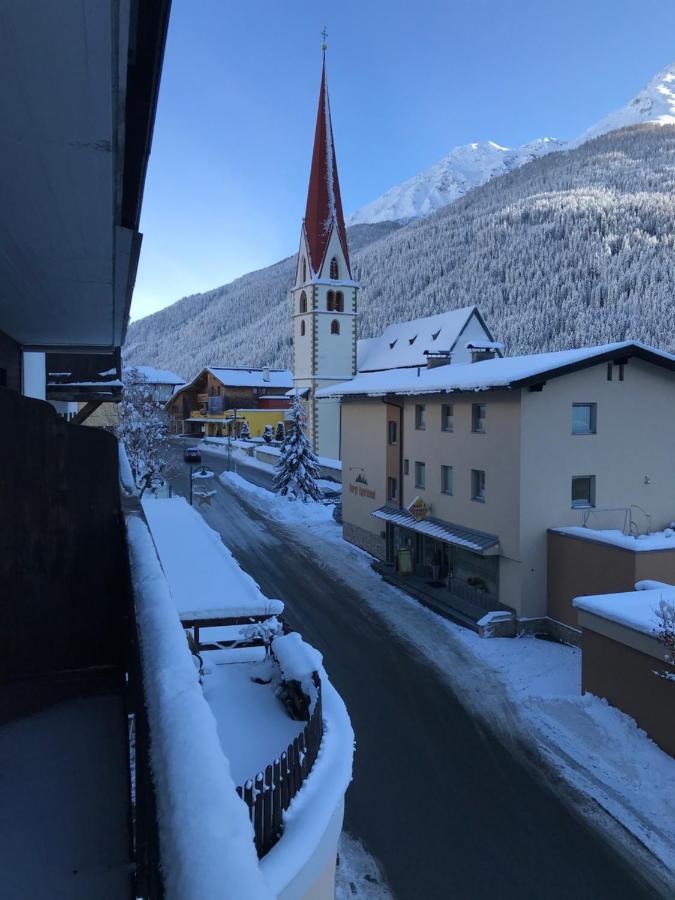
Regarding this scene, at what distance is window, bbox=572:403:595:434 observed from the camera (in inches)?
831

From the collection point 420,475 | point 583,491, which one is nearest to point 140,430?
point 420,475

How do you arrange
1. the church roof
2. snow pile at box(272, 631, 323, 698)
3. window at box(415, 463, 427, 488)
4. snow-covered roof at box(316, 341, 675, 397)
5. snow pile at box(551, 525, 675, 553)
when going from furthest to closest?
1. the church roof
2. window at box(415, 463, 427, 488)
3. snow-covered roof at box(316, 341, 675, 397)
4. snow pile at box(551, 525, 675, 553)
5. snow pile at box(272, 631, 323, 698)

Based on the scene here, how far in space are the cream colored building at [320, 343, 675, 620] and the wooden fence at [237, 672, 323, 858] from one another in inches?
606

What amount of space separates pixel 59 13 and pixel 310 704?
700 cm

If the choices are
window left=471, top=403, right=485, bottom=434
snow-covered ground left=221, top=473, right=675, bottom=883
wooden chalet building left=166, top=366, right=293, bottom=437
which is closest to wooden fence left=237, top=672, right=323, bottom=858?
snow-covered ground left=221, top=473, right=675, bottom=883

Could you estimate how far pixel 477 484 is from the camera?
2309 centimetres

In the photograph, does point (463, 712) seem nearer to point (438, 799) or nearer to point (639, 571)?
point (438, 799)

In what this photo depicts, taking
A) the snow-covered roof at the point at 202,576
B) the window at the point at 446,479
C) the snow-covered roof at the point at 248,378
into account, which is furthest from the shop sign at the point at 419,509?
the snow-covered roof at the point at 248,378

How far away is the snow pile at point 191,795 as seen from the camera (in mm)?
956

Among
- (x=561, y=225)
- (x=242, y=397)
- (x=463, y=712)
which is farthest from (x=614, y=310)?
(x=463, y=712)

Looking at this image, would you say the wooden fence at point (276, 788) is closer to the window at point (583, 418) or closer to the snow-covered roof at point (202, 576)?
the snow-covered roof at point (202, 576)

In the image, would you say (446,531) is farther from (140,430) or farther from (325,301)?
(325,301)

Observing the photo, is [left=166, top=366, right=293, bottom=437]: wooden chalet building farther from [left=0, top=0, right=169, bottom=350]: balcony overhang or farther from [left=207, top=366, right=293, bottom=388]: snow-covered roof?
[left=0, top=0, right=169, bottom=350]: balcony overhang

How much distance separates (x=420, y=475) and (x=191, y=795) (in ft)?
86.5
